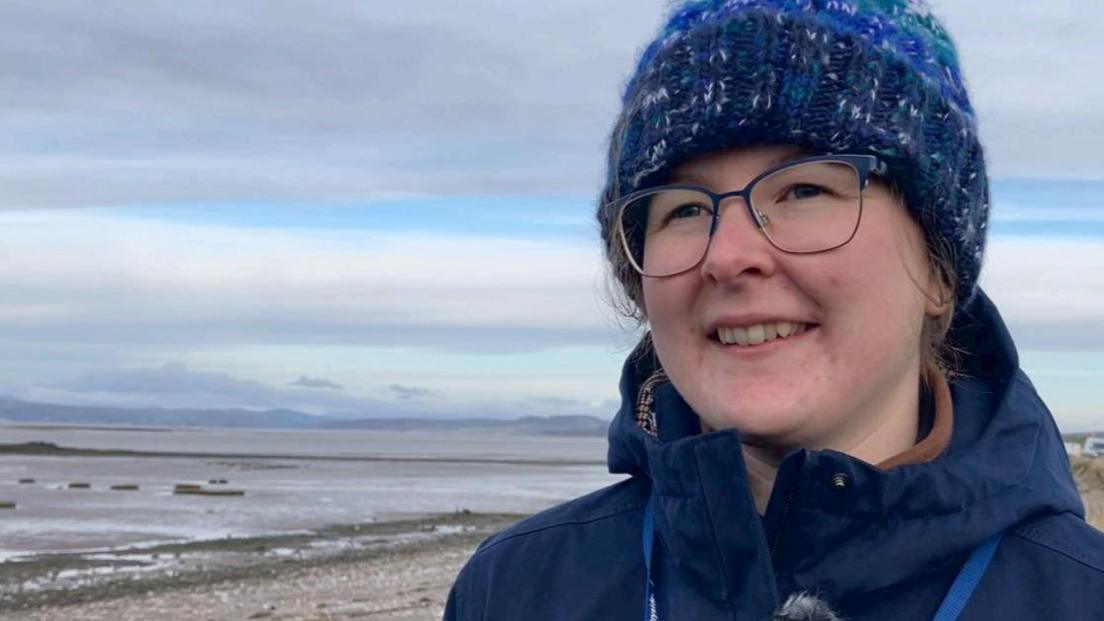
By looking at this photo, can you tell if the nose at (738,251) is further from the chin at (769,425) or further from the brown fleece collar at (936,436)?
the brown fleece collar at (936,436)

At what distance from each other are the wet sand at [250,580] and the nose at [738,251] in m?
13.7

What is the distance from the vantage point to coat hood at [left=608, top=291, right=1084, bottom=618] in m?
2.07

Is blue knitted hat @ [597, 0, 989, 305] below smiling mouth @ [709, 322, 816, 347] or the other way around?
the other way around

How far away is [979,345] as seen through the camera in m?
2.58

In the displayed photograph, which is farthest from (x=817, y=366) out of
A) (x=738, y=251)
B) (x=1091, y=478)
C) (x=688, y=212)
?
(x=1091, y=478)

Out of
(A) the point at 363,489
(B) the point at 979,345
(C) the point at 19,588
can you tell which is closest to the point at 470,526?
(C) the point at 19,588

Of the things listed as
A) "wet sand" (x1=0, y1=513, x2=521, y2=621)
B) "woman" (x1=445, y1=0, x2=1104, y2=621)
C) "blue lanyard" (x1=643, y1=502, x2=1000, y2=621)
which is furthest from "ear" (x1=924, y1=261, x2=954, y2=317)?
"wet sand" (x1=0, y1=513, x2=521, y2=621)

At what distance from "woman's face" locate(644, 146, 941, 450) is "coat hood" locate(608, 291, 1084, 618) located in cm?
10

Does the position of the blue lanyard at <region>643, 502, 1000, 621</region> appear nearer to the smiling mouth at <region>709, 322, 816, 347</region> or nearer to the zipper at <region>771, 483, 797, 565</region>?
the zipper at <region>771, 483, 797, 565</region>

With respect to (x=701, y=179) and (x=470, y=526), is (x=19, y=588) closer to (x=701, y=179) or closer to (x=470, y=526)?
(x=470, y=526)

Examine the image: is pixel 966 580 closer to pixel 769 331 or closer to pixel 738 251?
pixel 769 331

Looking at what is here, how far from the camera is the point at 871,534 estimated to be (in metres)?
2.10

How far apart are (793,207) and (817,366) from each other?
10.9 inches

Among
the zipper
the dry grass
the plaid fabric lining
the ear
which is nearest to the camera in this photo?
the zipper
